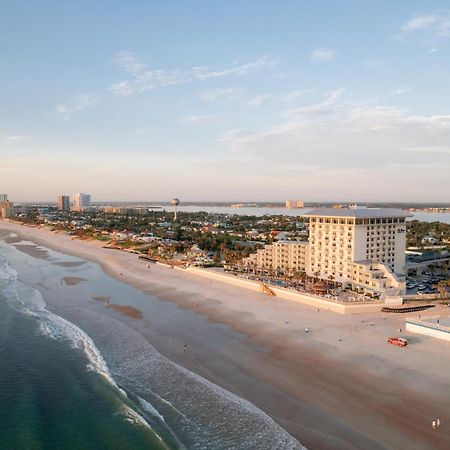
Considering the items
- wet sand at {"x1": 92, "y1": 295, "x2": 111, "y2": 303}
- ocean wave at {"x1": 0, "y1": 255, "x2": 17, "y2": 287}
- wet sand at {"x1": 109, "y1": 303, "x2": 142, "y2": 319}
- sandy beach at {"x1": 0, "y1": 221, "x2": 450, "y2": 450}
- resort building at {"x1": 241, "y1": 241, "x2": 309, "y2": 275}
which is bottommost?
sandy beach at {"x1": 0, "y1": 221, "x2": 450, "y2": 450}

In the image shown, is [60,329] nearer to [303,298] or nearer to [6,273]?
[303,298]

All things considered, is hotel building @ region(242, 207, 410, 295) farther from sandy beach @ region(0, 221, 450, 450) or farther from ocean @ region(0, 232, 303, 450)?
ocean @ region(0, 232, 303, 450)

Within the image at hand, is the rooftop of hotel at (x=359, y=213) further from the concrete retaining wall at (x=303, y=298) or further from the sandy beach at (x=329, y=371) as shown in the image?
the sandy beach at (x=329, y=371)

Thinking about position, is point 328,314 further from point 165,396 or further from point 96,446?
point 96,446

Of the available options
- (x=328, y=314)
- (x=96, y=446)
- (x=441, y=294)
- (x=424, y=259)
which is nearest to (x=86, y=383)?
(x=96, y=446)

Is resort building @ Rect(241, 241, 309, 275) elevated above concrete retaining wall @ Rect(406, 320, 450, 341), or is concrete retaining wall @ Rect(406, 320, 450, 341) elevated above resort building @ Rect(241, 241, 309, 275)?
resort building @ Rect(241, 241, 309, 275)

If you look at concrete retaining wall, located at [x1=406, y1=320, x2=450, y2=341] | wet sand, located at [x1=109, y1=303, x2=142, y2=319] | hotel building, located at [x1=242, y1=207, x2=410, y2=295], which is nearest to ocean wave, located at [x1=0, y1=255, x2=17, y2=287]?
wet sand, located at [x1=109, y1=303, x2=142, y2=319]
